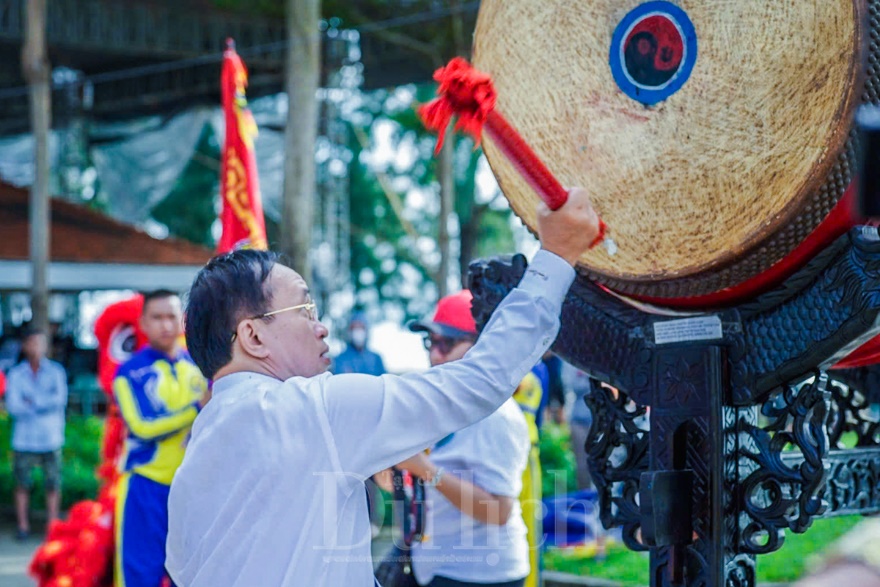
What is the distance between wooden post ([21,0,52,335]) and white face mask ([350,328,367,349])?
390cm

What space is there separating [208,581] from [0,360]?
13.6 meters

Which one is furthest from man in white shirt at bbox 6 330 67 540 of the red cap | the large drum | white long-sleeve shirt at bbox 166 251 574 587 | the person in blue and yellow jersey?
white long-sleeve shirt at bbox 166 251 574 587

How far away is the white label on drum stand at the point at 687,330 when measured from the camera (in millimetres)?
1941

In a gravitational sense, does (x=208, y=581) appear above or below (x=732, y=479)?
below

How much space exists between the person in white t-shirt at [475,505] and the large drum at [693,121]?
3.74ft

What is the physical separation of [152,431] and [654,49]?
313cm

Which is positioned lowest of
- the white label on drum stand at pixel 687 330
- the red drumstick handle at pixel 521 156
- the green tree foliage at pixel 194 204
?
the white label on drum stand at pixel 687 330

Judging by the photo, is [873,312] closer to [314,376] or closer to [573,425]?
[314,376]

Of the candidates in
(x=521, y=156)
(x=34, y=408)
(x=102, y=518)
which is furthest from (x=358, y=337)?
(x=521, y=156)

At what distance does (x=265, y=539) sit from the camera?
1.75m

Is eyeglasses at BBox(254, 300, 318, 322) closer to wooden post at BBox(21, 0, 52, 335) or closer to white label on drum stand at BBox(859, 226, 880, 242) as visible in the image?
white label on drum stand at BBox(859, 226, 880, 242)

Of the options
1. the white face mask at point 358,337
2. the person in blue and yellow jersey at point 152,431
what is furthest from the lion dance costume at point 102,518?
the white face mask at point 358,337

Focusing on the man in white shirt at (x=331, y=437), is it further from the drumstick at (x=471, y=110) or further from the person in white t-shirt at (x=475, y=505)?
the person in white t-shirt at (x=475, y=505)

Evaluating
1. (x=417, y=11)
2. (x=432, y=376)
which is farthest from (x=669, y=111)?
(x=417, y=11)
